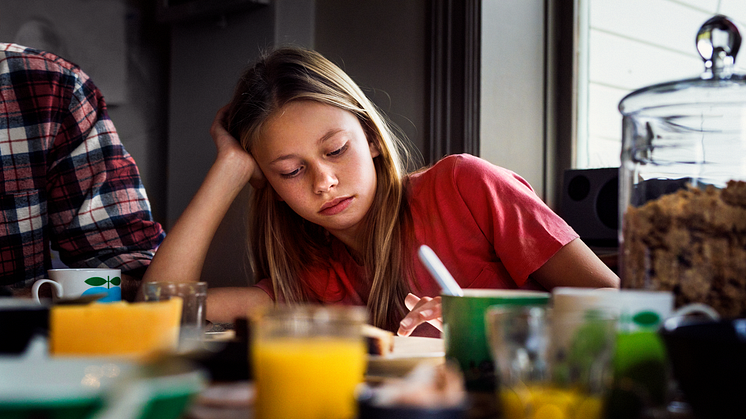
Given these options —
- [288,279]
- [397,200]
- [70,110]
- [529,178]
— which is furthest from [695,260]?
[529,178]

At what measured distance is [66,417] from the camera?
31cm

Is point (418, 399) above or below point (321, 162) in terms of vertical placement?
below

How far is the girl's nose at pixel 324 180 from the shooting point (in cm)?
125

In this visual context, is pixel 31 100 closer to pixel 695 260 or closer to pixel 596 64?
pixel 695 260

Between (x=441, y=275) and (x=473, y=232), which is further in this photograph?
(x=473, y=232)

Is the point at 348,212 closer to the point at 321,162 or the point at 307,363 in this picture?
the point at 321,162

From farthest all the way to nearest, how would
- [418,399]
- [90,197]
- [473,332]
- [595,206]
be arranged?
[595,206] < [90,197] < [473,332] < [418,399]

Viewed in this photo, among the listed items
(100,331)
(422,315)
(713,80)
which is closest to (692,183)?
(713,80)

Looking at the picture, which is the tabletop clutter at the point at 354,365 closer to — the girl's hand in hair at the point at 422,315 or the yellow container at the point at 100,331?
the yellow container at the point at 100,331

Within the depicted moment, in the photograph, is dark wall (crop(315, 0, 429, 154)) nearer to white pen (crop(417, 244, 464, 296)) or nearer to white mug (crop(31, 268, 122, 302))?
white mug (crop(31, 268, 122, 302))

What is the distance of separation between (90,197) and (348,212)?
635mm

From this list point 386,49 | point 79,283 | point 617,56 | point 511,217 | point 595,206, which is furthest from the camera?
point 386,49

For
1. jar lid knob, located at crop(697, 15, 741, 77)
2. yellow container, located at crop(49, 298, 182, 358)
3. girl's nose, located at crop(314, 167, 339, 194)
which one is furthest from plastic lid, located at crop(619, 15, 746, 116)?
girl's nose, located at crop(314, 167, 339, 194)

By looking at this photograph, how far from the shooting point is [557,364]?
39 centimetres
